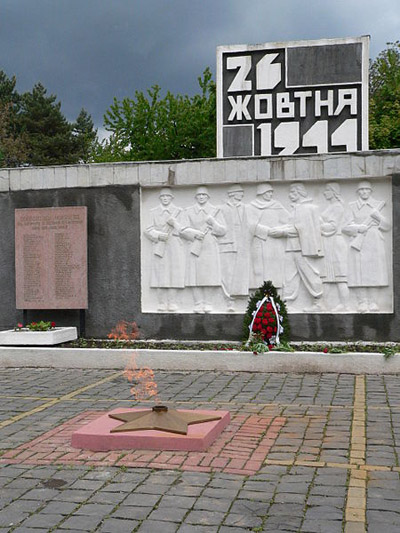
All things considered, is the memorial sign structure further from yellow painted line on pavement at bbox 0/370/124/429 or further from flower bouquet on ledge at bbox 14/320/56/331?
yellow painted line on pavement at bbox 0/370/124/429

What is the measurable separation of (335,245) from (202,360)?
2664mm

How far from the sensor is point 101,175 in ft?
37.9

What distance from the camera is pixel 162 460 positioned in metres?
5.39

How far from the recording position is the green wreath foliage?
34.6 feet

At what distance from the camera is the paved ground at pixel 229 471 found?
4145mm

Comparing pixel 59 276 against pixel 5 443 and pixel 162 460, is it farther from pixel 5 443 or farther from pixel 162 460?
pixel 162 460

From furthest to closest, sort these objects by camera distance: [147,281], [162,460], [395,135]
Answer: [395,135]
[147,281]
[162,460]

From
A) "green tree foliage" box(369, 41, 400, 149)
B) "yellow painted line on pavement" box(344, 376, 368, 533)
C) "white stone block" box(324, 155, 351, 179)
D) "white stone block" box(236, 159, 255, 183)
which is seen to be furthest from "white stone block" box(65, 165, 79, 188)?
"green tree foliage" box(369, 41, 400, 149)

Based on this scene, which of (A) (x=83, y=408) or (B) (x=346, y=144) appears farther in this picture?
(B) (x=346, y=144)

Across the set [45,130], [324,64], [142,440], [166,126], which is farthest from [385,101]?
[142,440]

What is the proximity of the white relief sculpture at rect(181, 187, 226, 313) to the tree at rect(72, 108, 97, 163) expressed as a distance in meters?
31.8

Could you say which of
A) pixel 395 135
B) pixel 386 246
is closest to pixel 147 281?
pixel 386 246

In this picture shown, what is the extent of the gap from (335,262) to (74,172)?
4.49 meters

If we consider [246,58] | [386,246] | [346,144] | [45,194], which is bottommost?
[386,246]
